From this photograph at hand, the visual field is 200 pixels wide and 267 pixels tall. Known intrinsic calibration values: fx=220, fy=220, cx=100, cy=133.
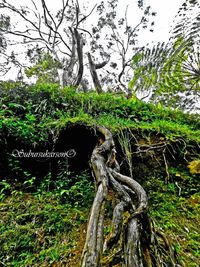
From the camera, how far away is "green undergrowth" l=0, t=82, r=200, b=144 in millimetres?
2852

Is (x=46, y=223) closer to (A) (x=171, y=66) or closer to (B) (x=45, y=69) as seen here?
(A) (x=171, y=66)

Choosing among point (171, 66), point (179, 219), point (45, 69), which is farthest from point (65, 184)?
point (45, 69)

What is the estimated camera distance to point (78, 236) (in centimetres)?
178

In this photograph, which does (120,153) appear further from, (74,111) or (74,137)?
(74,111)

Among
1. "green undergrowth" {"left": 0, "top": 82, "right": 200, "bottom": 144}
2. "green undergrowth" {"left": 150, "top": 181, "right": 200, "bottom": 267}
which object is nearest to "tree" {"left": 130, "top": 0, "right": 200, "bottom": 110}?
"green undergrowth" {"left": 0, "top": 82, "right": 200, "bottom": 144}

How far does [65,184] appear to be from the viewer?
8.01ft

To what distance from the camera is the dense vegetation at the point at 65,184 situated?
1.70m

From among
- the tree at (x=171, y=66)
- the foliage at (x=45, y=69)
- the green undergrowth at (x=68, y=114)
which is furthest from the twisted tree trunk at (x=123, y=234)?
the foliage at (x=45, y=69)

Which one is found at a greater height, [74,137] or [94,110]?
[94,110]

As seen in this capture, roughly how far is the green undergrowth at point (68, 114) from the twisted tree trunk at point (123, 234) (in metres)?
1.37

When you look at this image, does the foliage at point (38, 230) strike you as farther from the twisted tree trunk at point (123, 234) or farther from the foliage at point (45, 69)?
the foliage at point (45, 69)

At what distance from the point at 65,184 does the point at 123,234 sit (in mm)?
1463

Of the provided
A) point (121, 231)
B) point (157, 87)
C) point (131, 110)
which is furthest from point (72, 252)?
point (157, 87)

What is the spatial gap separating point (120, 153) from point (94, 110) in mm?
1649
